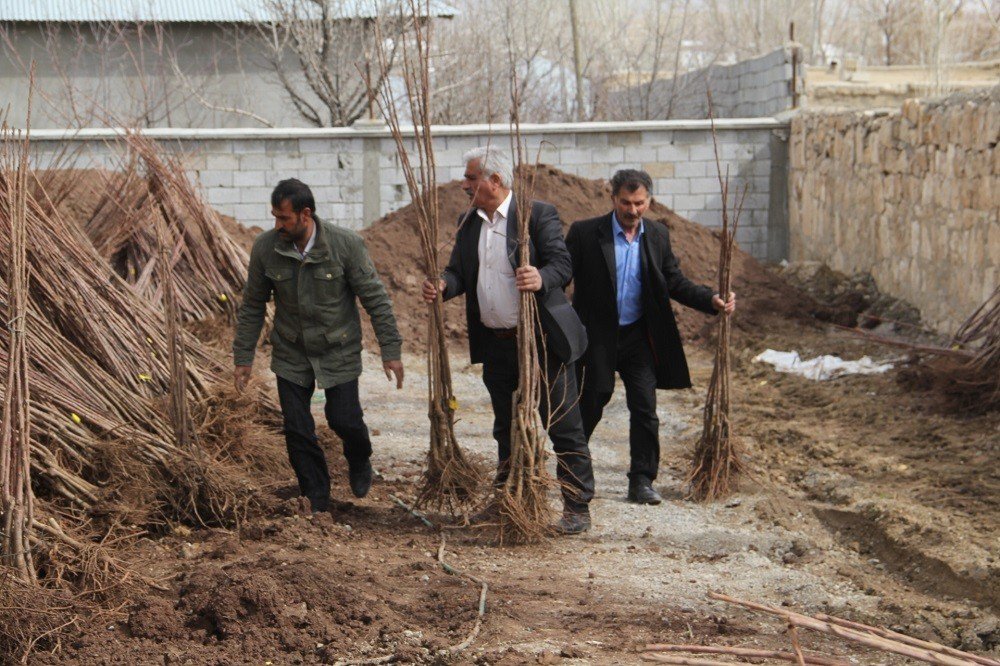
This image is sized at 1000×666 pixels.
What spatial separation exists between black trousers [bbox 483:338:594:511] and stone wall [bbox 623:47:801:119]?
8100mm

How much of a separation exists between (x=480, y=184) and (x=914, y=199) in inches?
243

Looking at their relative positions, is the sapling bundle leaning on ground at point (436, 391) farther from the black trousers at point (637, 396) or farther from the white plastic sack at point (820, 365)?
the white plastic sack at point (820, 365)

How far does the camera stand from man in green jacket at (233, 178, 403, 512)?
5.07 m

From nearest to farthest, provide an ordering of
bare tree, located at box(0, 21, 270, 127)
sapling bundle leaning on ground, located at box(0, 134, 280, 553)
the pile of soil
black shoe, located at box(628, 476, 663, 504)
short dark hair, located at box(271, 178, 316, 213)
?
sapling bundle leaning on ground, located at box(0, 134, 280, 553), short dark hair, located at box(271, 178, 316, 213), black shoe, located at box(628, 476, 663, 504), the pile of soil, bare tree, located at box(0, 21, 270, 127)

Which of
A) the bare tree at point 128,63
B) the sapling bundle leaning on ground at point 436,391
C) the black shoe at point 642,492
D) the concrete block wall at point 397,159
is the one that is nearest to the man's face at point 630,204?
the sapling bundle leaning on ground at point 436,391

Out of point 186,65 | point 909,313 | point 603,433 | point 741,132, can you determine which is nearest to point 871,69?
point 741,132

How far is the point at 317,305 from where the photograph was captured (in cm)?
510

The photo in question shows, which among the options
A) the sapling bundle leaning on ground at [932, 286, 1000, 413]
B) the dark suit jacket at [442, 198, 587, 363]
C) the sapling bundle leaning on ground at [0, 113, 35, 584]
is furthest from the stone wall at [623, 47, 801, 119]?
the sapling bundle leaning on ground at [0, 113, 35, 584]

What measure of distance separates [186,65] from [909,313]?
14.0m

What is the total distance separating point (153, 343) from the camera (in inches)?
231

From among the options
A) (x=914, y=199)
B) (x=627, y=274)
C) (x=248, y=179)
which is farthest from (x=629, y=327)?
(x=248, y=179)

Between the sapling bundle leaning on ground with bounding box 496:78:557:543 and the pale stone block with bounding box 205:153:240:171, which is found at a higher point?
the pale stone block with bounding box 205:153:240:171

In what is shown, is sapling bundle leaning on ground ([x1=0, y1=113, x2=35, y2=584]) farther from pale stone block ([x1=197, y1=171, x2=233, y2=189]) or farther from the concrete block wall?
pale stone block ([x1=197, y1=171, x2=233, y2=189])

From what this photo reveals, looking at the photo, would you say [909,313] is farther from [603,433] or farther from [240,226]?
[240,226]
